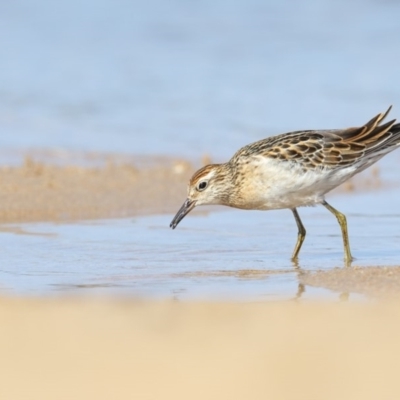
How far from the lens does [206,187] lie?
9711 millimetres

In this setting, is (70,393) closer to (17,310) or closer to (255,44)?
(17,310)

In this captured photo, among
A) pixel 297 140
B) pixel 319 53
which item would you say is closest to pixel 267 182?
pixel 297 140

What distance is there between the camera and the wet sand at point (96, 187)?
11.2 metres

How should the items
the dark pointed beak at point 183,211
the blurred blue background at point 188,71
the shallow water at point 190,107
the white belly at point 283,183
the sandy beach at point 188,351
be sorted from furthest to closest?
1. the blurred blue background at point 188,71
2. the dark pointed beak at point 183,211
3. the white belly at point 283,183
4. the shallow water at point 190,107
5. the sandy beach at point 188,351

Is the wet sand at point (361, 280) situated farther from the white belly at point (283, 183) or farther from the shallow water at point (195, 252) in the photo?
the white belly at point (283, 183)

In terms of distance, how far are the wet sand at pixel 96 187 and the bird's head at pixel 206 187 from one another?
1.65m

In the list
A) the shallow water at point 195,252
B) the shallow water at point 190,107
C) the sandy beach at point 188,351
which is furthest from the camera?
the shallow water at point 190,107

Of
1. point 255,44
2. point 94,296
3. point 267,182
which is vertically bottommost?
point 94,296

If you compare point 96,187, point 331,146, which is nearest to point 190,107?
point 96,187

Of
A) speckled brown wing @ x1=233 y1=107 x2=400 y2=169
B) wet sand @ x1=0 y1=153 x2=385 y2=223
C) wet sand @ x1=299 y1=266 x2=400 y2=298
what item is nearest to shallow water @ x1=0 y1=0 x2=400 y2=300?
wet sand @ x1=299 y1=266 x2=400 y2=298

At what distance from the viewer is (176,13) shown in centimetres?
2038

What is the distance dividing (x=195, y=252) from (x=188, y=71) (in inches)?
347

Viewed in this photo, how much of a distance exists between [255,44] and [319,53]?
1182 millimetres

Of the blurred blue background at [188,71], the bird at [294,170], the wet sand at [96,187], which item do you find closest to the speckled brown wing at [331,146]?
the bird at [294,170]
